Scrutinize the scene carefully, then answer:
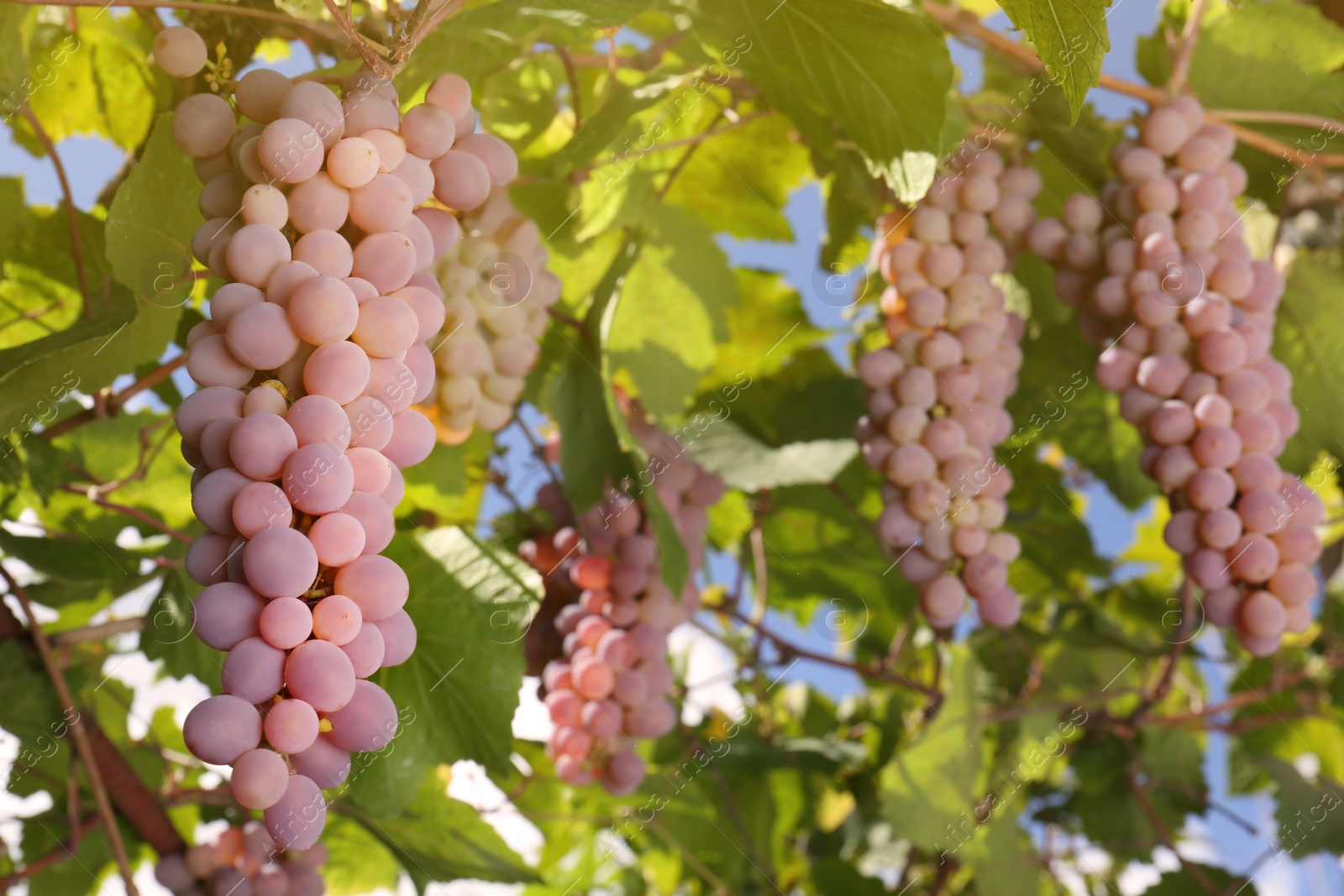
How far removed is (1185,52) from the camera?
0.75 metres

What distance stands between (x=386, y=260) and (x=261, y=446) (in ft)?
0.28

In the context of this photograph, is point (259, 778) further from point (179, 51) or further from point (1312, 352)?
point (1312, 352)

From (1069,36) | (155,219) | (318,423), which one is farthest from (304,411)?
(1069,36)

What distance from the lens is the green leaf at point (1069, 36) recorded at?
1.33ft

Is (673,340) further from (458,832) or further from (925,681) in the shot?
(925,681)

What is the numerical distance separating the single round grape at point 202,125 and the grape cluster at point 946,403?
426 millimetres

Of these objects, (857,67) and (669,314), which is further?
(669,314)

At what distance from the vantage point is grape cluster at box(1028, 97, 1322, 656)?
621 millimetres

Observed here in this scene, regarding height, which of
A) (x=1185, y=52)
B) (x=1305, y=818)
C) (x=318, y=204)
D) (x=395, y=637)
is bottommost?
(x=1305, y=818)

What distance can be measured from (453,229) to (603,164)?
22 cm

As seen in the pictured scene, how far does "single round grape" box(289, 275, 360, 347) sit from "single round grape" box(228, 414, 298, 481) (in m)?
0.04

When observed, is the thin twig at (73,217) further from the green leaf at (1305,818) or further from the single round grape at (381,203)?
the green leaf at (1305,818)

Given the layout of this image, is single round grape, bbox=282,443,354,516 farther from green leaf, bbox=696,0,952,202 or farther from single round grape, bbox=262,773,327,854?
green leaf, bbox=696,0,952,202

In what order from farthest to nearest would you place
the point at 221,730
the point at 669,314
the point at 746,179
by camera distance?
the point at 746,179 < the point at 669,314 < the point at 221,730
